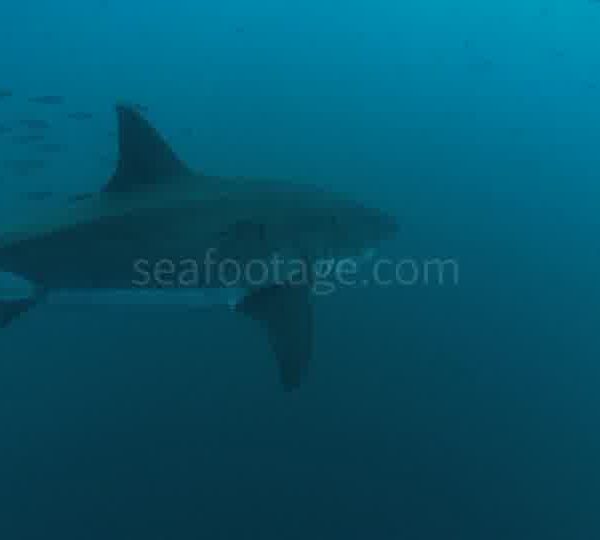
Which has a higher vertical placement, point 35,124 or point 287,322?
point 35,124

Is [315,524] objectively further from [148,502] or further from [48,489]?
[48,489]

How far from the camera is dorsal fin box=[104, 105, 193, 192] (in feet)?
7.23

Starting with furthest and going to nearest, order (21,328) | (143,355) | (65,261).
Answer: (21,328) < (143,355) < (65,261)

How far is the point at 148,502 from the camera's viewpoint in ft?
10.3

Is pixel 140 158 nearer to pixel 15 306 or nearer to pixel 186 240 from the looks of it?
pixel 186 240

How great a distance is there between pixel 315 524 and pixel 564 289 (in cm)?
447

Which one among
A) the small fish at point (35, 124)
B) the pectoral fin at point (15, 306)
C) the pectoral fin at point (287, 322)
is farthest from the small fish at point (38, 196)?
the pectoral fin at point (287, 322)

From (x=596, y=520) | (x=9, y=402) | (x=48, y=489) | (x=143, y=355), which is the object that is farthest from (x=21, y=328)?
(x=596, y=520)

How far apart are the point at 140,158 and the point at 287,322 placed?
0.92 m

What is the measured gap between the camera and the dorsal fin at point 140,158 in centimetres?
221

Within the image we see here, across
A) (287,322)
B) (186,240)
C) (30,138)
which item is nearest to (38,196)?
(30,138)

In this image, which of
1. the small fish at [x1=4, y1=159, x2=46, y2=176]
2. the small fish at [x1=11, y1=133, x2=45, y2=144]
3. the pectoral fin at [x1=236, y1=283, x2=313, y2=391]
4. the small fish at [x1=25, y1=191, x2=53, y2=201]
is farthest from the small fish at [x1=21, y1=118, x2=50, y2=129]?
the pectoral fin at [x1=236, y1=283, x2=313, y2=391]

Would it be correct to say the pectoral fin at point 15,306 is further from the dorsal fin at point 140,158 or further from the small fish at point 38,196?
the small fish at point 38,196

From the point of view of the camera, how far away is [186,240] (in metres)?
2.08
